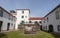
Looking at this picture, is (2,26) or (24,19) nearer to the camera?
(2,26)

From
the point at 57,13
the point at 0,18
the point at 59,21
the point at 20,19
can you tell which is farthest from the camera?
the point at 20,19

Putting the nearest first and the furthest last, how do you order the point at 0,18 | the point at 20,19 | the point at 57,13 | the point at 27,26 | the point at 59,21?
the point at 59,21
the point at 57,13
the point at 0,18
the point at 27,26
the point at 20,19

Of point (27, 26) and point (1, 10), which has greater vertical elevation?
point (1, 10)

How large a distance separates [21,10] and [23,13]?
2.23m

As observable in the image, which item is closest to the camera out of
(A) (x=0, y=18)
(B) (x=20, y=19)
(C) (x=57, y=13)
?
(C) (x=57, y=13)

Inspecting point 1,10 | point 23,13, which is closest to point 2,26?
point 1,10

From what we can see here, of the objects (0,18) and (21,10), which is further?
(21,10)

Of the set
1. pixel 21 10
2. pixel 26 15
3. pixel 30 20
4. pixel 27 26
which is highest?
pixel 21 10

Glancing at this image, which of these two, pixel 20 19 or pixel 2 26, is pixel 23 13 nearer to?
pixel 20 19

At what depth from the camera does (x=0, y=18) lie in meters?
28.1

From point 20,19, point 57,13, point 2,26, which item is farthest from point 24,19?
point 57,13

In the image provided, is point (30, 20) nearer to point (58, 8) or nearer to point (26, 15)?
point (26, 15)

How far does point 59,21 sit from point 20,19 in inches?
1235

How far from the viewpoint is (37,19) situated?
167ft
